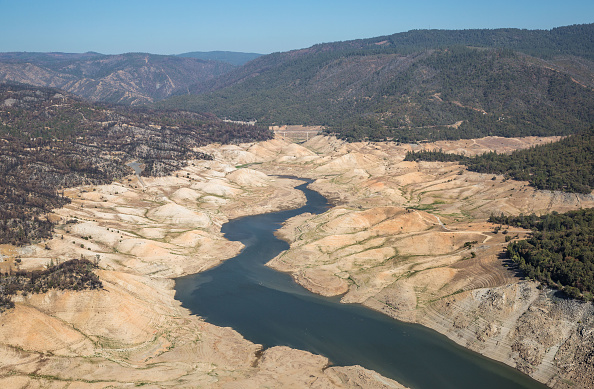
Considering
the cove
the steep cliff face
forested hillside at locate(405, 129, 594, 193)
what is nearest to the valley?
the steep cliff face

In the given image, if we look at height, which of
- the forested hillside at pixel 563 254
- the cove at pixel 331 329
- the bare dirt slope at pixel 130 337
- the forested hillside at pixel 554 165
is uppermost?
the forested hillside at pixel 554 165

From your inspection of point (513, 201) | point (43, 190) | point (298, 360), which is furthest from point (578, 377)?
point (43, 190)

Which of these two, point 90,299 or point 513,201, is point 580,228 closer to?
point 513,201

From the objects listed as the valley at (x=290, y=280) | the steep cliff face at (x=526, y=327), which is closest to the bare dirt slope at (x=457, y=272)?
the steep cliff face at (x=526, y=327)

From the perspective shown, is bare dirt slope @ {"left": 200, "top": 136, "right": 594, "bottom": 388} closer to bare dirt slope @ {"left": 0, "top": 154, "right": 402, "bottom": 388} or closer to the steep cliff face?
the steep cliff face

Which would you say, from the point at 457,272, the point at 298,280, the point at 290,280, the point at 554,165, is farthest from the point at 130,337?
the point at 554,165

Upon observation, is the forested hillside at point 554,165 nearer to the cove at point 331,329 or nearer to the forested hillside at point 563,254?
the forested hillside at point 563,254

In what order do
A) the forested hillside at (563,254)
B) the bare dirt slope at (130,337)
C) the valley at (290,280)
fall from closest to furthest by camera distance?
the bare dirt slope at (130,337) < the valley at (290,280) < the forested hillside at (563,254)
